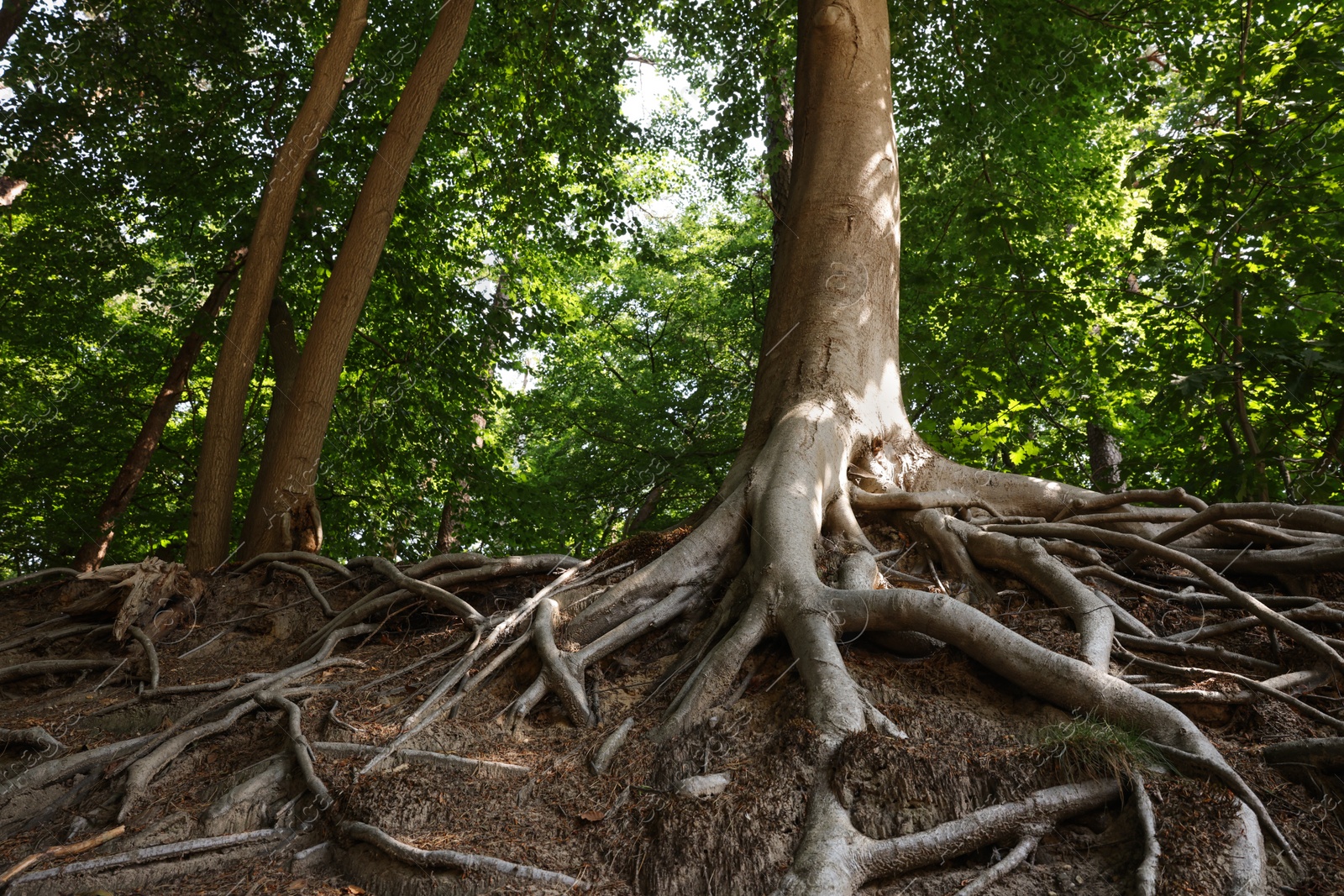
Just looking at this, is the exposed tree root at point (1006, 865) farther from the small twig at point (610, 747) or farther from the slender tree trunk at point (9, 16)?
the slender tree trunk at point (9, 16)

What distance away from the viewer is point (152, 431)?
9.55 meters

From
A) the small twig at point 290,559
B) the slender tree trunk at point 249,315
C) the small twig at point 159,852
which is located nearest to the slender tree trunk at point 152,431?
the slender tree trunk at point 249,315

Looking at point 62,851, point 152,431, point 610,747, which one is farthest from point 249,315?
point 610,747

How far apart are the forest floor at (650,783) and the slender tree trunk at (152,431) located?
206 inches

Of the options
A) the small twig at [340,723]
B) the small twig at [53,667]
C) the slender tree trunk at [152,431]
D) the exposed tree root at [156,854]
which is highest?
the slender tree trunk at [152,431]

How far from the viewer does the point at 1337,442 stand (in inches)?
223

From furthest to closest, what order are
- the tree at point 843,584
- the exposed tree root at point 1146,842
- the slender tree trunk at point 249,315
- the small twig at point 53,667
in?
the slender tree trunk at point 249,315 < the small twig at point 53,667 < the tree at point 843,584 < the exposed tree root at point 1146,842

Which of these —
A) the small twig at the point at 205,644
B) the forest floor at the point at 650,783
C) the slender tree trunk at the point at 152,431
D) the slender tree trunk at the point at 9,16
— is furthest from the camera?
the slender tree trunk at the point at 152,431

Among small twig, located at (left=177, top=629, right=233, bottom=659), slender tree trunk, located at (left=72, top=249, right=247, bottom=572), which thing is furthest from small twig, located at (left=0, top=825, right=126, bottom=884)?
slender tree trunk, located at (left=72, top=249, right=247, bottom=572)

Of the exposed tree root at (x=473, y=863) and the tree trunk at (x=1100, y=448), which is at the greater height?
the tree trunk at (x=1100, y=448)

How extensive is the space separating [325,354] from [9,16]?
5.22 meters

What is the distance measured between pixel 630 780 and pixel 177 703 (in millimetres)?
2967

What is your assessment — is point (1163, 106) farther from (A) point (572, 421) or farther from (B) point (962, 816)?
(B) point (962, 816)

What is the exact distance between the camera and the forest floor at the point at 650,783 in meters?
2.58
